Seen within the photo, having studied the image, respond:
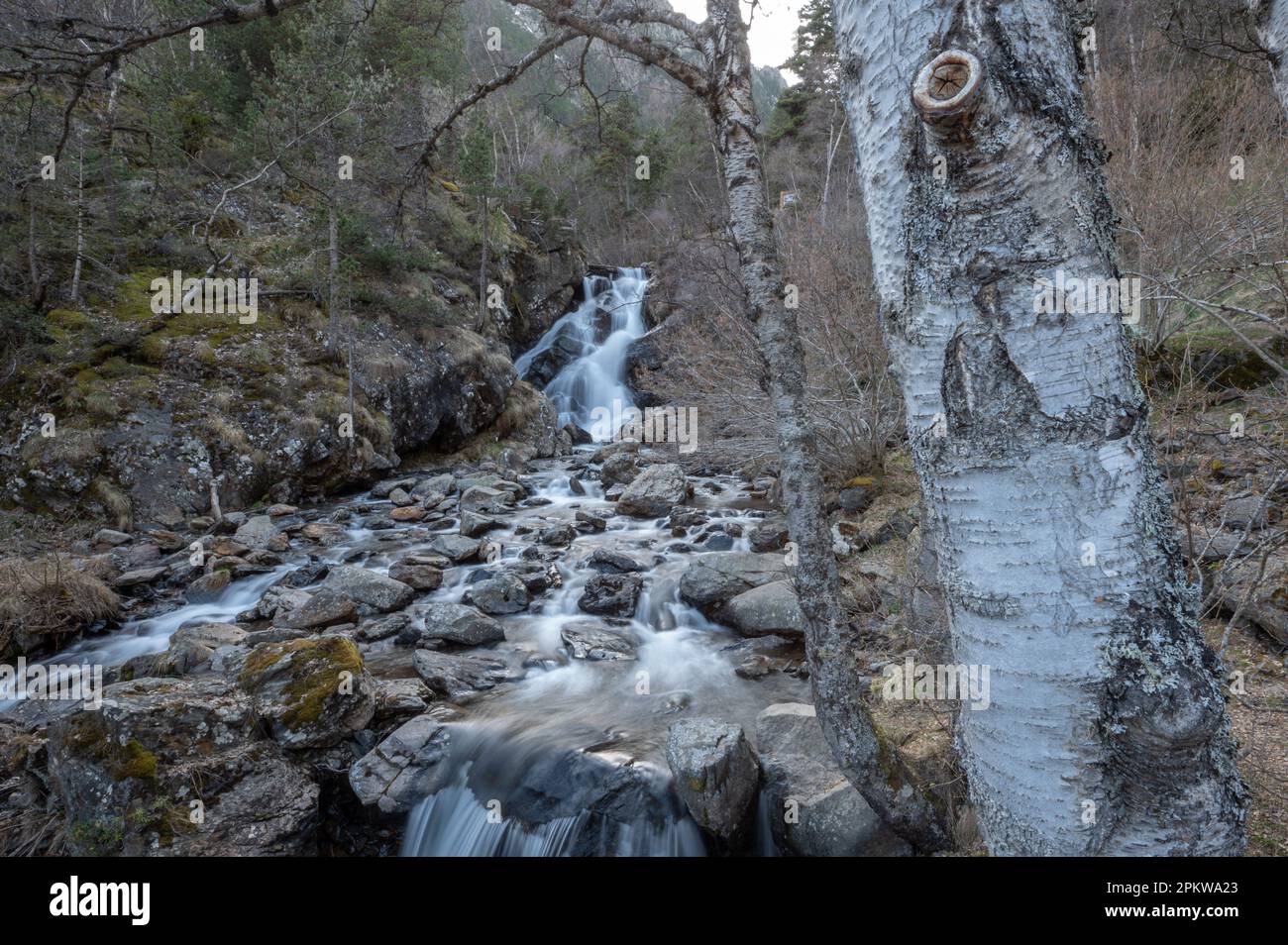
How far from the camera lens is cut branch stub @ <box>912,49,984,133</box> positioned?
1059mm

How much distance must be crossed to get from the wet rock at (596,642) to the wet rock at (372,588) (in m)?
2.23

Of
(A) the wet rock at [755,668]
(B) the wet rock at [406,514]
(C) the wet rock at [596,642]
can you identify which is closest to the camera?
(A) the wet rock at [755,668]

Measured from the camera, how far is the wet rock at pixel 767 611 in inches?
262

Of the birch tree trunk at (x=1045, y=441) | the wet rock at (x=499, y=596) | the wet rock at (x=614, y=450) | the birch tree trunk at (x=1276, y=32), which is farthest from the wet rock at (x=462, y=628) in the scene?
the wet rock at (x=614, y=450)

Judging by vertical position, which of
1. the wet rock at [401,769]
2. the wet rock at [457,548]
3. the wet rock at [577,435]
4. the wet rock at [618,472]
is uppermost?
the wet rock at [577,435]

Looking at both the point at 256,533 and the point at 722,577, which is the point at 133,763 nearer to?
the point at 722,577

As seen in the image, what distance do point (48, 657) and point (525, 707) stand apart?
5.50m

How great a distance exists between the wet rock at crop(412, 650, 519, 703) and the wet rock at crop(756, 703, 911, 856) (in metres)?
2.82

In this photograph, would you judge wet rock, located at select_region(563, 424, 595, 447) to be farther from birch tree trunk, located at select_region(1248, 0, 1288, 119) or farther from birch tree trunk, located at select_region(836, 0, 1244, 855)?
birch tree trunk, located at select_region(836, 0, 1244, 855)

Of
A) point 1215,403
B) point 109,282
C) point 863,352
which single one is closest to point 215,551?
point 109,282

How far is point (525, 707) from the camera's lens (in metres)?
5.61

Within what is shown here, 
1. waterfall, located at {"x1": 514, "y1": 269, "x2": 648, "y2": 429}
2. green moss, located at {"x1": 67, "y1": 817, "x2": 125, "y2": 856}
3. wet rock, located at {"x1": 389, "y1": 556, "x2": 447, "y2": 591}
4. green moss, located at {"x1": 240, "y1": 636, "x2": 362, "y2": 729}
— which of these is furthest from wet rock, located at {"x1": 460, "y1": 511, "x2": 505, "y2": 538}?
waterfall, located at {"x1": 514, "y1": 269, "x2": 648, "y2": 429}

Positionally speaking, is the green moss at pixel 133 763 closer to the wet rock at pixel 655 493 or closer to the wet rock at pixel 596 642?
the wet rock at pixel 596 642

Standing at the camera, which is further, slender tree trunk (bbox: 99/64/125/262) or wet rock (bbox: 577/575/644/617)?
slender tree trunk (bbox: 99/64/125/262)
